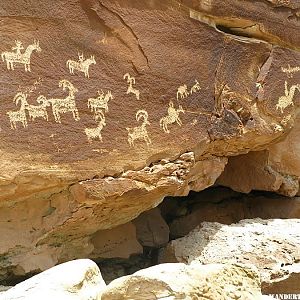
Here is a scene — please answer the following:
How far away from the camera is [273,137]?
330 cm

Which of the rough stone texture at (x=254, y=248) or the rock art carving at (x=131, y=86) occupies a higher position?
the rock art carving at (x=131, y=86)

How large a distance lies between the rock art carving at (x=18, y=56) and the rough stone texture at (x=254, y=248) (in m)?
1.21

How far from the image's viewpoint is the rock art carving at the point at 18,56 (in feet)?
8.12

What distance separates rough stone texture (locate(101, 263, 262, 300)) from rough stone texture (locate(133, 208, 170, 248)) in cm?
178

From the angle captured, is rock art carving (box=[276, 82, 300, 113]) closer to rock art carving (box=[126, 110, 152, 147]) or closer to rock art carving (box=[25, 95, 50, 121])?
rock art carving (box=[126, 110, 152, 147])

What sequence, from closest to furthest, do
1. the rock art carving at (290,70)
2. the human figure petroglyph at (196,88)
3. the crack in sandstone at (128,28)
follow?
1. the crack in sandstone at (128,28)
2. the human figure petroglyph at (196,88)
3. the rock art carving at (290,70)

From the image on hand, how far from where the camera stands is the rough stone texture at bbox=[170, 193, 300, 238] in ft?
12.3

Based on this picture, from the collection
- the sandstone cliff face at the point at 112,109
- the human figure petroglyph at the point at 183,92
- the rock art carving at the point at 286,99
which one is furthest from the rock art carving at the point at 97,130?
the rock art carving at the point at 286,99

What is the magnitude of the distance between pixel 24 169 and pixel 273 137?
150 centimetres

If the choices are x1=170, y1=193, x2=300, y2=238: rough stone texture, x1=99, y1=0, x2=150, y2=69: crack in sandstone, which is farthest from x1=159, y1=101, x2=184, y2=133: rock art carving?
x1=170, y1=193, x2=300, y2=238: rough stone texture

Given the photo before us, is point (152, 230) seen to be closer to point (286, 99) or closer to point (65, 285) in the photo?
point (286, 99)

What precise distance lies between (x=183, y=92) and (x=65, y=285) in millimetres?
1402

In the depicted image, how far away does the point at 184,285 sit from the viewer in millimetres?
1629

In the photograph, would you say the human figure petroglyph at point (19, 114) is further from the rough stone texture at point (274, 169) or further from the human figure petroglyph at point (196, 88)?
the rough stone texture at point (274, 169)
